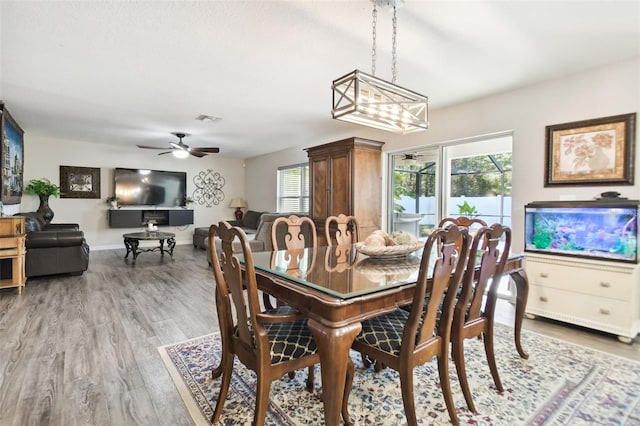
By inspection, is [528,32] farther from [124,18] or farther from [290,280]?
[124,18]

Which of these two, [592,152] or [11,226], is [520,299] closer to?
[592,152]

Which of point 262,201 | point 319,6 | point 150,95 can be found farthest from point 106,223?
point 319,6

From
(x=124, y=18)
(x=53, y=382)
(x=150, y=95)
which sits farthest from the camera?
(x=150, y=95)

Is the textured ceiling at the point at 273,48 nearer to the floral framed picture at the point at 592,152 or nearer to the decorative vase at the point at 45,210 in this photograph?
the floral framed picture at the point at 592,152

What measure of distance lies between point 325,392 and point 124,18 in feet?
8.85

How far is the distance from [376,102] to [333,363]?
149 cm

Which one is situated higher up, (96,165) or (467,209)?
(96,165)

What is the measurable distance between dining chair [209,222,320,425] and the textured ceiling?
1.68 metres

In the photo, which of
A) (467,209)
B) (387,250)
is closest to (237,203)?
(467,209)

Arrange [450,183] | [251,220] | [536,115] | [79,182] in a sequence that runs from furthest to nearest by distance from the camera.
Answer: [251,220], [79,182], [450,183], [536,115]

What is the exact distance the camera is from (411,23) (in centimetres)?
228

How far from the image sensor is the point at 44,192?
612 centimetres

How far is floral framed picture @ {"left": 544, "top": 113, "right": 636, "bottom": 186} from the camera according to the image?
2.85 metres

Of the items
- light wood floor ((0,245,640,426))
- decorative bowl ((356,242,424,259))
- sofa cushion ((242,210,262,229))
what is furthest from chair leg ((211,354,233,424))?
sofa cushion ((242,210,262,229))
